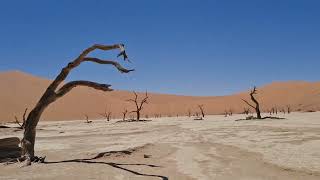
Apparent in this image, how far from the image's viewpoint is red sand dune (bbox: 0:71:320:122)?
98.8 metres

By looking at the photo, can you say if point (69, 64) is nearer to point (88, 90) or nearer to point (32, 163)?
point (32, 163)

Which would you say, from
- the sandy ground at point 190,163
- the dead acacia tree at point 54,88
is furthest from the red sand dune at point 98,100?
the dead acacia tree at point 54,88

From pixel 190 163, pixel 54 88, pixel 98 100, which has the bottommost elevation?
pixel 190 163

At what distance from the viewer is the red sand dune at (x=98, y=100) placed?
324 feet

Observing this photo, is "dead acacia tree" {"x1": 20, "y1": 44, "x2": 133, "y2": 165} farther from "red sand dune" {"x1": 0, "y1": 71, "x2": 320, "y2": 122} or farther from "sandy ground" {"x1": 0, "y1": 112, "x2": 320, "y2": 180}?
"red sand dune" {"x1": 0, "y1": 71, "x2": 320, "y2": 122}

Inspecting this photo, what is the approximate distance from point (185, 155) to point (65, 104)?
304 feet

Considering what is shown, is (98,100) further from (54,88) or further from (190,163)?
(190,163)

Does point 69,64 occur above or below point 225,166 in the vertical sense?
above

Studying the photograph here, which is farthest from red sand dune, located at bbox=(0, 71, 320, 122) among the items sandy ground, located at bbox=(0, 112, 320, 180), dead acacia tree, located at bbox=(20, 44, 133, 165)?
dead acacia tree, located at bbox=(20, 44, 133, 165)

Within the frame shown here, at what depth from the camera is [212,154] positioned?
15891 mm

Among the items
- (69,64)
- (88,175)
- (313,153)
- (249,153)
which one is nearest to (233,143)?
(249,153)

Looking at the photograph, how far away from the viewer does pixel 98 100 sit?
116m

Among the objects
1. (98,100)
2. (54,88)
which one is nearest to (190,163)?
(54,88)

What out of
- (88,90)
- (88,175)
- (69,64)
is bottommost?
(88,175)
